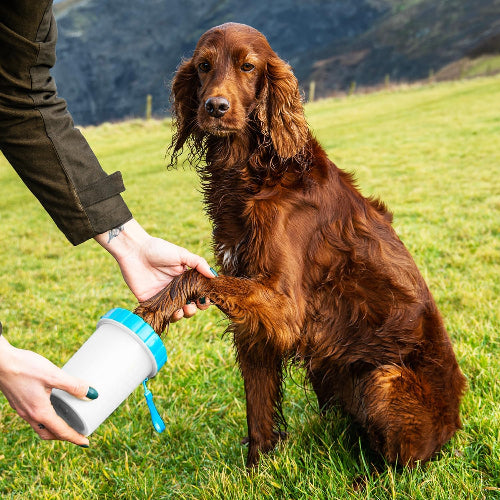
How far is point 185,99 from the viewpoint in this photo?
2.65 metres

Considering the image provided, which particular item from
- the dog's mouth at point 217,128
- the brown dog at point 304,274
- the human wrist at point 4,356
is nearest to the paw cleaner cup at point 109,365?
the human wrist at point 4,356

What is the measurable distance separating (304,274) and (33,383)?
1196 millimetres

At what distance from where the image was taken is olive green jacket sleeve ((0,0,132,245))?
70.1 inches

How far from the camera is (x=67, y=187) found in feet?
6.70

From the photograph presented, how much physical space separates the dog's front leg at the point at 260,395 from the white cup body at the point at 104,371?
2.73 feet

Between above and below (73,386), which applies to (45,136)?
above

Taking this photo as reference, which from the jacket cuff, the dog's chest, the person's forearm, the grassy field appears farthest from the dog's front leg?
the jacket cuff

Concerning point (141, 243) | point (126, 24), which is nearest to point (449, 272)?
point (141, 243)

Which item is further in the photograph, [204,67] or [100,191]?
[204,67]

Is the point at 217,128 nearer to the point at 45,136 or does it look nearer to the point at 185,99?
the point at 185,99

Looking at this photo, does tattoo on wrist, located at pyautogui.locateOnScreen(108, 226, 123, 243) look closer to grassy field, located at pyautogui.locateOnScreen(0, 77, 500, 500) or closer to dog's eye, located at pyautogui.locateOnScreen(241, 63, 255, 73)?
grassy field, located at pyautogui.locateOnScreen(0, 77, 500, 500)

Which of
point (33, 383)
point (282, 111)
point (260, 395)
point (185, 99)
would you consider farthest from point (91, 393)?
point (185, 99)

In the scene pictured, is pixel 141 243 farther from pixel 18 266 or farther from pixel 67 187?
pixel 18 266

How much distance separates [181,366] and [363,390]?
4.38ft
